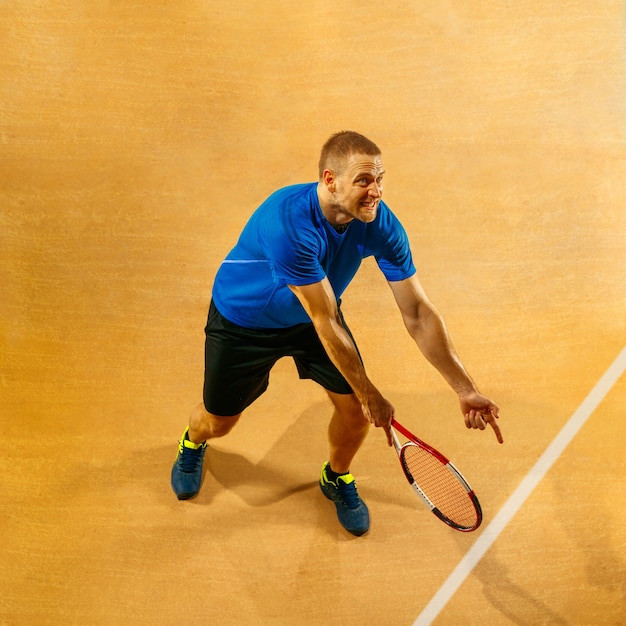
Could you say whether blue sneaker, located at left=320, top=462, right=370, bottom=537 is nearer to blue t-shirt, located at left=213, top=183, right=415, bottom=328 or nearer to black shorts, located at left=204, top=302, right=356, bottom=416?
black shorts, located at left=204, top=302, right=356, bottom=416

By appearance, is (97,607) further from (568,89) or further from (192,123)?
(568,89)

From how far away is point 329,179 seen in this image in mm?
3109

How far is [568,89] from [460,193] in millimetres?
1143

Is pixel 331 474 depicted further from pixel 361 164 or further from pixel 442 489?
pixel 361 164

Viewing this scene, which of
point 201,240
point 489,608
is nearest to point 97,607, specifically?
point 489,608

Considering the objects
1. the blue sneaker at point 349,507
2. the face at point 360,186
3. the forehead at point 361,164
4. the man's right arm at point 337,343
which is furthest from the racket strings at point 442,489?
the forehead at point 361,164

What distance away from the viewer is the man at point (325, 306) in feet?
10.2

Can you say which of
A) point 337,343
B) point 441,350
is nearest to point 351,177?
point 337,343

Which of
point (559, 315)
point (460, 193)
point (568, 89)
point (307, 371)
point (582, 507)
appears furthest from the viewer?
point (568, 89)

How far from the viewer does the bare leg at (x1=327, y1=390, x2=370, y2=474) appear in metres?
3.72

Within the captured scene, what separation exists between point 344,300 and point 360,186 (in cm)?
194

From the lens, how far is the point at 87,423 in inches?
173

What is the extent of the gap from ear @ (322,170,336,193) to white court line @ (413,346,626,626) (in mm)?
2013

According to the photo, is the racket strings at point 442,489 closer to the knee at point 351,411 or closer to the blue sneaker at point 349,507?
the knee at point 351,411
